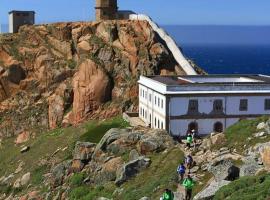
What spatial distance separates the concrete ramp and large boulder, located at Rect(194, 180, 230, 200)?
45.2 metres

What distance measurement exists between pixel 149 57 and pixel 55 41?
15504 mm

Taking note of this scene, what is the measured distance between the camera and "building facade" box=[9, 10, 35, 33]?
96.4 metres

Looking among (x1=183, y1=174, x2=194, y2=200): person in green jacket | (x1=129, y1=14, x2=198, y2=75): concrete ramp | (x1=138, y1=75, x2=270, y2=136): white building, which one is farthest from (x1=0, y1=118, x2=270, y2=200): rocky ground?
(x1=129, y1=14, x2=198, y2=75): concrete ramp

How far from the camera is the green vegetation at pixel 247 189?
1167 inches

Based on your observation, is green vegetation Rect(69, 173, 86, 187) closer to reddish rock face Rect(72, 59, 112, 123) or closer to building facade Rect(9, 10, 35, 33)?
reddish rock face Rect(72, 59, 112, 123)

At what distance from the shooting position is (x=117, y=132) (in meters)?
58.6

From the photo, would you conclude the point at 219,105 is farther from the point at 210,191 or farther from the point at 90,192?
the point at 210,191

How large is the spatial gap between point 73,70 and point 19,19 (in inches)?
675

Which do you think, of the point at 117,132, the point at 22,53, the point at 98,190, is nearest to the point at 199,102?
the point at 117,132

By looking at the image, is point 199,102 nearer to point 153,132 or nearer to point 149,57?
point 153,132

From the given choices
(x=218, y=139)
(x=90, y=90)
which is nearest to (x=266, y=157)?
(x=218, y=139)

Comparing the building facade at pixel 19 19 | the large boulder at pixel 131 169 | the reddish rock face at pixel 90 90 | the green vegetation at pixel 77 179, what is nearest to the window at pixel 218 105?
the large boulder at pixel 131 169

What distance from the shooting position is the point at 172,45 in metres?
86.9

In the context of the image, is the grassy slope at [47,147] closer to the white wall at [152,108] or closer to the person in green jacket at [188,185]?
the white wall at [152,108]
